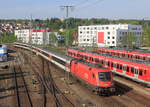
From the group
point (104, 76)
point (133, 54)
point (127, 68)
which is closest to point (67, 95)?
point (104, 76)

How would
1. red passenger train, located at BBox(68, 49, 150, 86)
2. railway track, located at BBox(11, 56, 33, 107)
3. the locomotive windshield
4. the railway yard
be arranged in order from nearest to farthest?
the railway yard, railway track, located at BBox(11, 56, 33, 107), the locomotive windshield, red passenger train, located at BBox(68, 49, 150, 86)

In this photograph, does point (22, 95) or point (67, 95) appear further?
point (22, 95)

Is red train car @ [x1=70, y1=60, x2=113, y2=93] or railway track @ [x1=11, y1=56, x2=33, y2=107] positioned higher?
red train car @ [x1=70, y1=60, x2=113, y2=93]

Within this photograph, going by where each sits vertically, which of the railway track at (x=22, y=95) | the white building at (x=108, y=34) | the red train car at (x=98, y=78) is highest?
the white building at (x=108, y=34)

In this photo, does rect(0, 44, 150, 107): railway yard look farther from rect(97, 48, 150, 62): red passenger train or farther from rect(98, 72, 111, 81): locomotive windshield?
rect(97, 48, 150, 62): red passenger train

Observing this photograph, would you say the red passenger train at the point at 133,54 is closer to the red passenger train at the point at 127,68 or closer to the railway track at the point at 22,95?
the red passenger train at the point at 127,68

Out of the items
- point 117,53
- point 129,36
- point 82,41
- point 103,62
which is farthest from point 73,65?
point 82,41

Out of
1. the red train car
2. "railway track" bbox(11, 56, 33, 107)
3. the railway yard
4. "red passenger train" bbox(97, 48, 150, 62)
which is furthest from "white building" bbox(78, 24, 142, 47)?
the red train car

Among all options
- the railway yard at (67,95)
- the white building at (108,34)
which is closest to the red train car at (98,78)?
the railway yard at (67,95)

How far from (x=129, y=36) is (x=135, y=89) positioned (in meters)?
79.6

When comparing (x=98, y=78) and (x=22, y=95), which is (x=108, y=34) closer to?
(x=22, y=95)

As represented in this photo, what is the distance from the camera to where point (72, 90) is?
29.9m

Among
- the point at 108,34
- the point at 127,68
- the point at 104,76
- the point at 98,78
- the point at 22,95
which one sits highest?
the point at 108,34

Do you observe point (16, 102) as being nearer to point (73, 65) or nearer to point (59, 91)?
point (59, 91)
